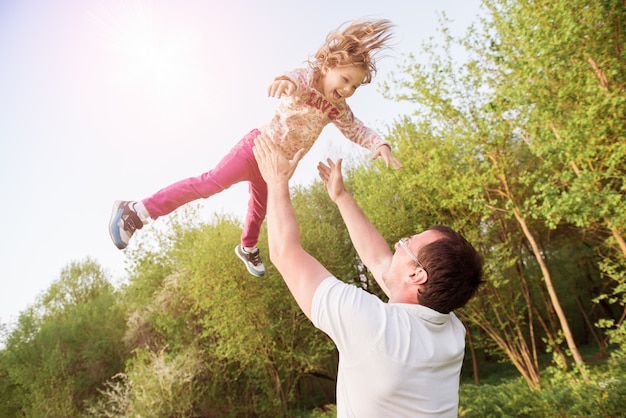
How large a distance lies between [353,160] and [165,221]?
28.0 ft

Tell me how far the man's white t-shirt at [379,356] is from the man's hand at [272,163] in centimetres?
51

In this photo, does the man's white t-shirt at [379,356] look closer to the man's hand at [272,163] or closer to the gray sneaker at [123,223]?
the man's hand at [272,163]

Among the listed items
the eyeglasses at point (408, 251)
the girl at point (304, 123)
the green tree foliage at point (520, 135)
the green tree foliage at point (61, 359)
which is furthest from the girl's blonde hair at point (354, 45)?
the green tree foliage at point (61, 359)

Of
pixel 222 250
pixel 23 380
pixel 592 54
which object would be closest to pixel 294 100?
pixel 592 54

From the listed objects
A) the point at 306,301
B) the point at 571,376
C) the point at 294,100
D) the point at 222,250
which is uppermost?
the point at 222,250

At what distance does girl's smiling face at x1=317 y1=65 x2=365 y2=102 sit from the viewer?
2.17 m

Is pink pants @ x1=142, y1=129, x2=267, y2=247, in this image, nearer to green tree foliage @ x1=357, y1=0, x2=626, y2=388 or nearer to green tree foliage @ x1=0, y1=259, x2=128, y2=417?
green tree foliage @ x1=357, y1=0, x2=626, y2=388

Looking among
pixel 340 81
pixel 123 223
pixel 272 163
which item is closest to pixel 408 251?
pixel 272 163

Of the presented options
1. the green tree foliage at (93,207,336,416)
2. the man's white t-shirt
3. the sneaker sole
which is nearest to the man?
the man's white t-shirt

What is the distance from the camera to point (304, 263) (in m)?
1.49

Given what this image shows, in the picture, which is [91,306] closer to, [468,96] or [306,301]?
[468,96]

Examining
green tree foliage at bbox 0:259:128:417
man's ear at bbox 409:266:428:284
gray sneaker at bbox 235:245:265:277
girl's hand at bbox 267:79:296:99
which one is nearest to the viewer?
man's ear at bbox 409:266:428:284

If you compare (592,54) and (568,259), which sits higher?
(592,54)

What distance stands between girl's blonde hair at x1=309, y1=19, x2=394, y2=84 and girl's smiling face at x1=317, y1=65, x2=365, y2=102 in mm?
25
